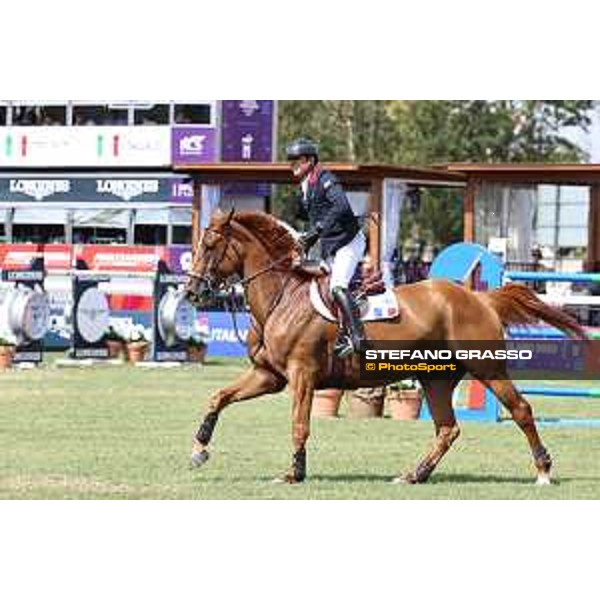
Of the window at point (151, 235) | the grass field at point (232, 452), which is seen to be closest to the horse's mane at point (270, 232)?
the grass field at point (232, 452)

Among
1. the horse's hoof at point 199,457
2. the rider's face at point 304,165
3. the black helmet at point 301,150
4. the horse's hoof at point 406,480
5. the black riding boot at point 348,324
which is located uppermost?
the black helmet at point 301,150

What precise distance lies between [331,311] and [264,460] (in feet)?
5.75

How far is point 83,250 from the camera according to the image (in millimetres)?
34094

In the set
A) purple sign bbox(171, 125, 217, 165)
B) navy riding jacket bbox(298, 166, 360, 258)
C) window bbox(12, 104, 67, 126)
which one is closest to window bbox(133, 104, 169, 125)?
purple sign bbox(171, 125, 217, 165)

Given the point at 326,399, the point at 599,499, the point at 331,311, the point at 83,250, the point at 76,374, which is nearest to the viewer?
the point at 599,499

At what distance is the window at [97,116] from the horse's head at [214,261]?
79.5 feet

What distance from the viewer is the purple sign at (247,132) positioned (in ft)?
123

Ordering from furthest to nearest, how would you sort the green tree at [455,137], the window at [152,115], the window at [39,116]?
1. the green tree at [455,137]
2. the window at [152,115]
3. the window at [39,116]

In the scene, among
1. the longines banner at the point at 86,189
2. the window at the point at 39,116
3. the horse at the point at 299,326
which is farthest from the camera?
the window at the point at 39,116

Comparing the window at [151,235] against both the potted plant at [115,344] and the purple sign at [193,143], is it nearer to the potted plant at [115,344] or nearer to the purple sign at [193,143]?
the purple sign at [193,143]

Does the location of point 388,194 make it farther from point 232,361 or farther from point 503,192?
point 232,361

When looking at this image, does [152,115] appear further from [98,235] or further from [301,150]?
[301,150]
